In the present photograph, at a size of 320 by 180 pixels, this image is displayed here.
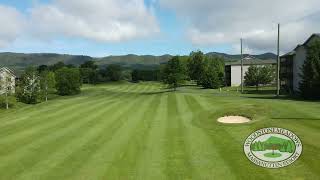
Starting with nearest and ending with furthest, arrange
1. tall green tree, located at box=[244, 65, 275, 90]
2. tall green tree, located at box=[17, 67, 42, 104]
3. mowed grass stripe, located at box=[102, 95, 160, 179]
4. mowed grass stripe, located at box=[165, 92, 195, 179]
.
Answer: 1. mowed grass stripe, located at box=[165, 92, 195, 179]
2. mowed grass stripe, located at box=[102, 95, 160, 179]
3. tall green tree, located at box=[17, 67, 42, 104]
4. tall green tree, located at box=[244, 65, 275, 90]

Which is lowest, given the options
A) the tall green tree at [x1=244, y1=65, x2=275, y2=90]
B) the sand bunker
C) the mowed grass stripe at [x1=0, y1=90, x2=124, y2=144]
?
the mowed grass stripe at [x1=0, y1=90, x2=124, y2=144]

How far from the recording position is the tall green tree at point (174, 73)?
109 meters

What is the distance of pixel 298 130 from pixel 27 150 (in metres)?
16.2

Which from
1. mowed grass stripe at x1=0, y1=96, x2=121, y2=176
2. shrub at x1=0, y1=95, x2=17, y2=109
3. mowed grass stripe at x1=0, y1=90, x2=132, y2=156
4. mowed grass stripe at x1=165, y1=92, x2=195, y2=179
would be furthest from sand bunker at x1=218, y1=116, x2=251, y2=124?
shrub at x1=0, y1=95, x2=17, y2=109

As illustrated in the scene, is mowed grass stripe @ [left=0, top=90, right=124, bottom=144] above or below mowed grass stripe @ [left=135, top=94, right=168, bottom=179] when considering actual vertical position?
below

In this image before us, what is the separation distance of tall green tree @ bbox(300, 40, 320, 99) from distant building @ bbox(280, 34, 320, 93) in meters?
20.9

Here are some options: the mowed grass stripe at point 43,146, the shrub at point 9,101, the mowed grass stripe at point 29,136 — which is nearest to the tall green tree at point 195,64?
the shrub at point 9,101

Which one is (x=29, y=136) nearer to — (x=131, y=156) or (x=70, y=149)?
(x=70, y=149)

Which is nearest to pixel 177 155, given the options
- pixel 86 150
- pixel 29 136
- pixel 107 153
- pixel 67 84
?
pixel 107 153

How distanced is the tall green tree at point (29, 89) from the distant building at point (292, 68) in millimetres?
57334

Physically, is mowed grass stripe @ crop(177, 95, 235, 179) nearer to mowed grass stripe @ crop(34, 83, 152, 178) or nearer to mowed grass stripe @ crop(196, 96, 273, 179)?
mowed grass stripe @ crop(196, 96, 273, 179)

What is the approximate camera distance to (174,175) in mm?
18469

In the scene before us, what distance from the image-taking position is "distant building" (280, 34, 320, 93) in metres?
91.6

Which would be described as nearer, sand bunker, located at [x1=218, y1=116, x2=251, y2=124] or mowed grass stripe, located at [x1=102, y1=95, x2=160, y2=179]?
mowed grass stripe, located at [x1=102, y1=95, x2=160, y2=179]
